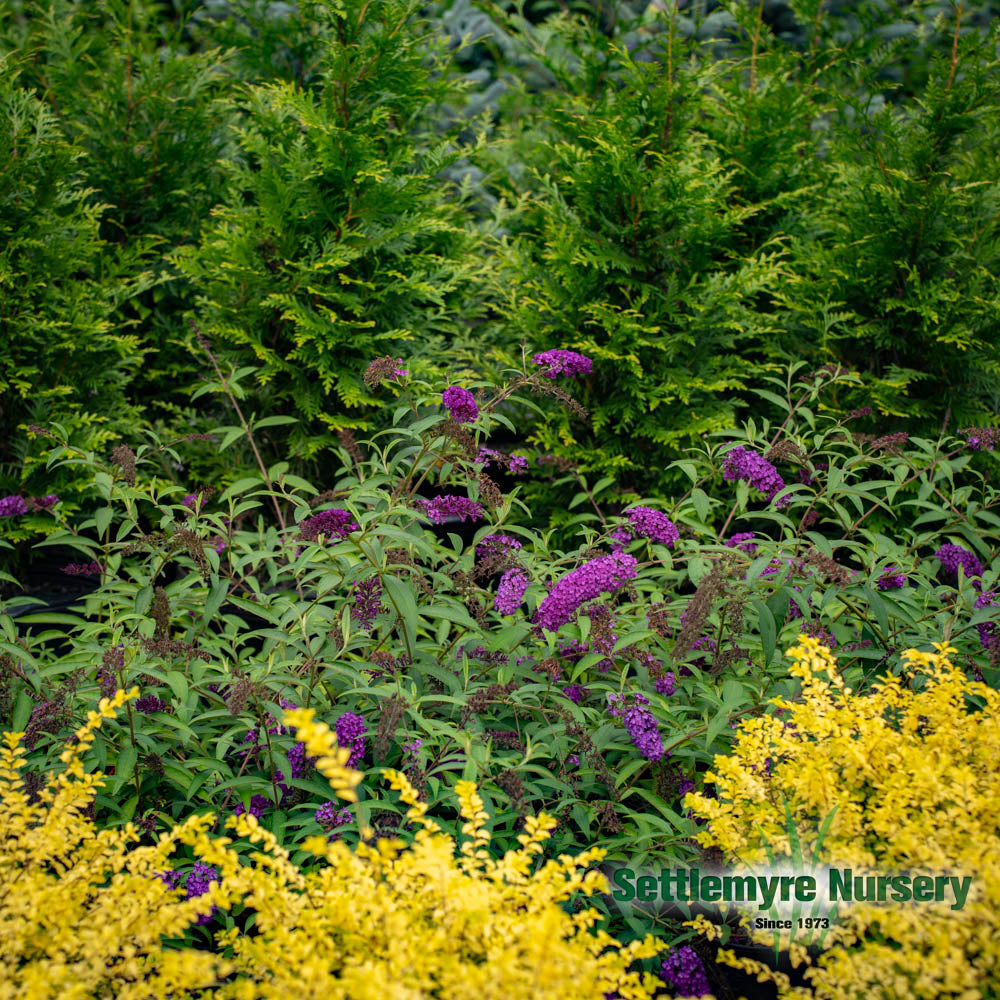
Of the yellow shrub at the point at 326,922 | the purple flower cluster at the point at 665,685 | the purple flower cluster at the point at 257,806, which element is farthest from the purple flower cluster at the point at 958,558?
the purple flower cluster at the point at 257,806

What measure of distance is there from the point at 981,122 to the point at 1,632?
4.80 m

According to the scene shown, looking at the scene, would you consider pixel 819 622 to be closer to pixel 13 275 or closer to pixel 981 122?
pixel 981 122

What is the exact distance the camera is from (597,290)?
410cm

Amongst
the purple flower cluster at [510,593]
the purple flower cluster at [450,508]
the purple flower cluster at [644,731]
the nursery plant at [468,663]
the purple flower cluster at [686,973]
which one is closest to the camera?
the purple flower cluster at [686,973]

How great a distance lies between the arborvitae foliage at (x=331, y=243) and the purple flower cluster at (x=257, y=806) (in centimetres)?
199

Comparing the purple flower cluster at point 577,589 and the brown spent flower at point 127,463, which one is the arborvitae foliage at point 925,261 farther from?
the brown spent flower at point 127,463

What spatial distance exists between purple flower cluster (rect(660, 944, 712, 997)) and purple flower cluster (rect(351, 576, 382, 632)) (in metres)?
1.03

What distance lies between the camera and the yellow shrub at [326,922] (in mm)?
Result: 1200

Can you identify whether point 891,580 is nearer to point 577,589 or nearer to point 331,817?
point 577,589

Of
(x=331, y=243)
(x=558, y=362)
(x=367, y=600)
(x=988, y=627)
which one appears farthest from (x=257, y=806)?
(x=331, y=243)

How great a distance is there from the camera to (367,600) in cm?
200

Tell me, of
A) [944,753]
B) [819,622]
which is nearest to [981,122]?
[819,622]

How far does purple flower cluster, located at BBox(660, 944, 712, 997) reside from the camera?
5.68 feet

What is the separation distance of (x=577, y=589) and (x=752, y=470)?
0.80 metres
